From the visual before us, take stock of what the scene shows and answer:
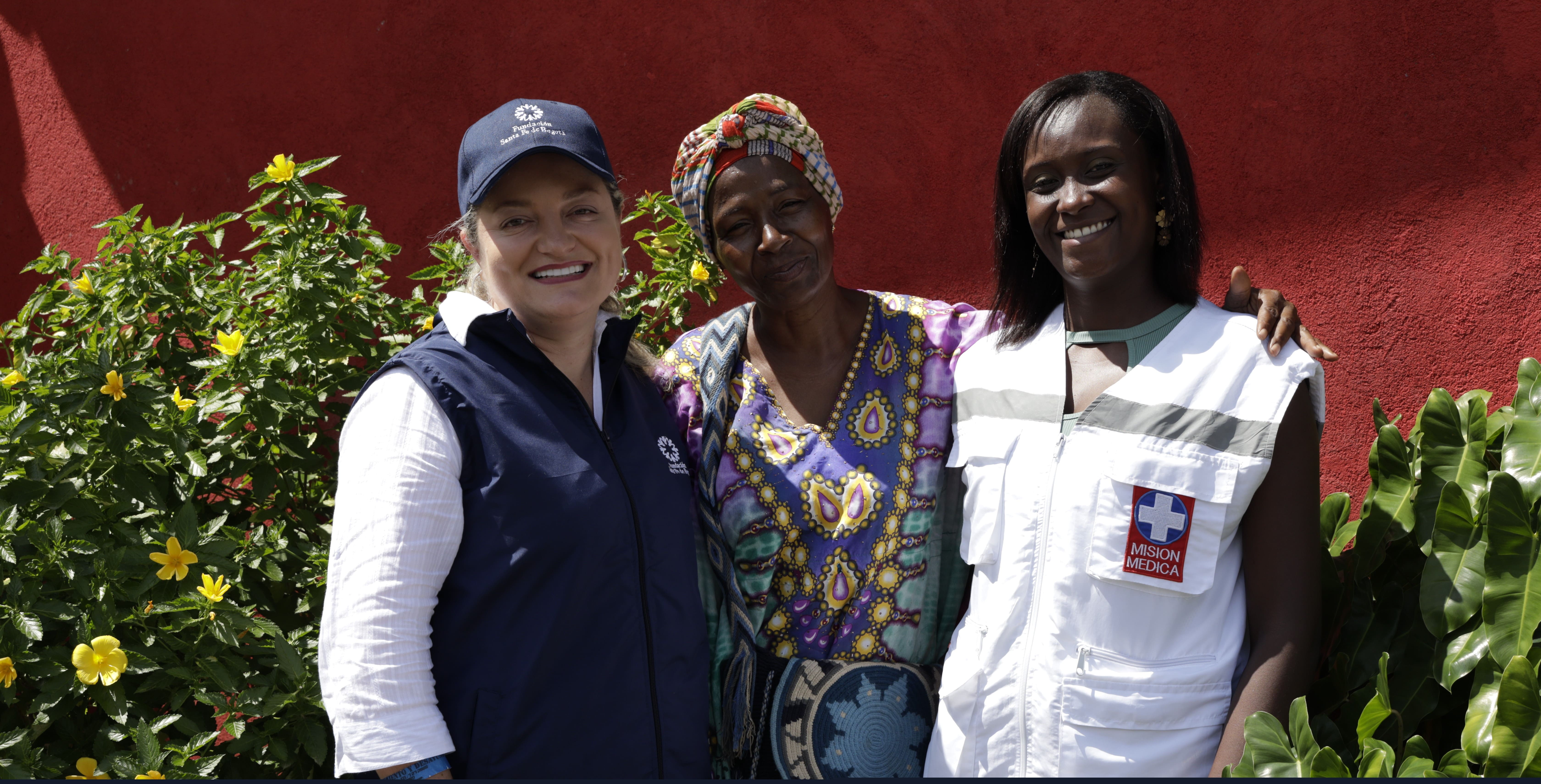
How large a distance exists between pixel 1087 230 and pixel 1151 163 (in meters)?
0.20

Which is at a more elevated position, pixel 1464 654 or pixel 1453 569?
pixel 1453 569

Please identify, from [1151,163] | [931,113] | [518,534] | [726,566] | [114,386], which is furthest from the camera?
[931,113]

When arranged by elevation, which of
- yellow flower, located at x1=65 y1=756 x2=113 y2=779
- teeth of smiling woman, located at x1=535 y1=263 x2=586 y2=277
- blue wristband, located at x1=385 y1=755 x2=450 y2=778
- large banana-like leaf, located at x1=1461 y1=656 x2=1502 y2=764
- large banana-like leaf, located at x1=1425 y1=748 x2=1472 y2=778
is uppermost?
teeth of smiling woman, located at x1=535 y1=263 x2=586 y2=277

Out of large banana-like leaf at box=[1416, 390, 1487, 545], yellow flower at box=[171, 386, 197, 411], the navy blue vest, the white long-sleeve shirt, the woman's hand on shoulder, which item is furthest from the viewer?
yellow flower at box=[171, 386, 197, 411]

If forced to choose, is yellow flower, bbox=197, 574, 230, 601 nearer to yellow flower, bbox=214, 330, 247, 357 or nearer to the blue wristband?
yellow flower, bbox=214, 330, 247, 357

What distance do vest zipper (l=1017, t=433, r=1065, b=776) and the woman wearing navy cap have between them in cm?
60

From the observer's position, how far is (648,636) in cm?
200

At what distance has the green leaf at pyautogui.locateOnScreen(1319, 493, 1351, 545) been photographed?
2.59 metres

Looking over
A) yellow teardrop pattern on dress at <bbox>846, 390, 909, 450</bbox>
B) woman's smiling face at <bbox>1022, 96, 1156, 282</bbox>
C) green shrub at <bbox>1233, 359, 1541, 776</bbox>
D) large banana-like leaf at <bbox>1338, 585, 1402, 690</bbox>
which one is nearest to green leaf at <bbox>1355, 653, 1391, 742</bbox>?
green shrub at <bbox>1233, 359, 1541, 776</bbox>

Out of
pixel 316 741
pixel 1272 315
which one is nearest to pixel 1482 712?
pixel 1272 315

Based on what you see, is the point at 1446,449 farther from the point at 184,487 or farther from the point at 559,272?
the point at 184,487

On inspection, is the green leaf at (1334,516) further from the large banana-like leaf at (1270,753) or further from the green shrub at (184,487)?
the green shrub at (184,487)

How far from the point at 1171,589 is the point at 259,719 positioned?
6.70 feet

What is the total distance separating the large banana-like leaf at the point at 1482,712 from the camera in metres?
1.93
